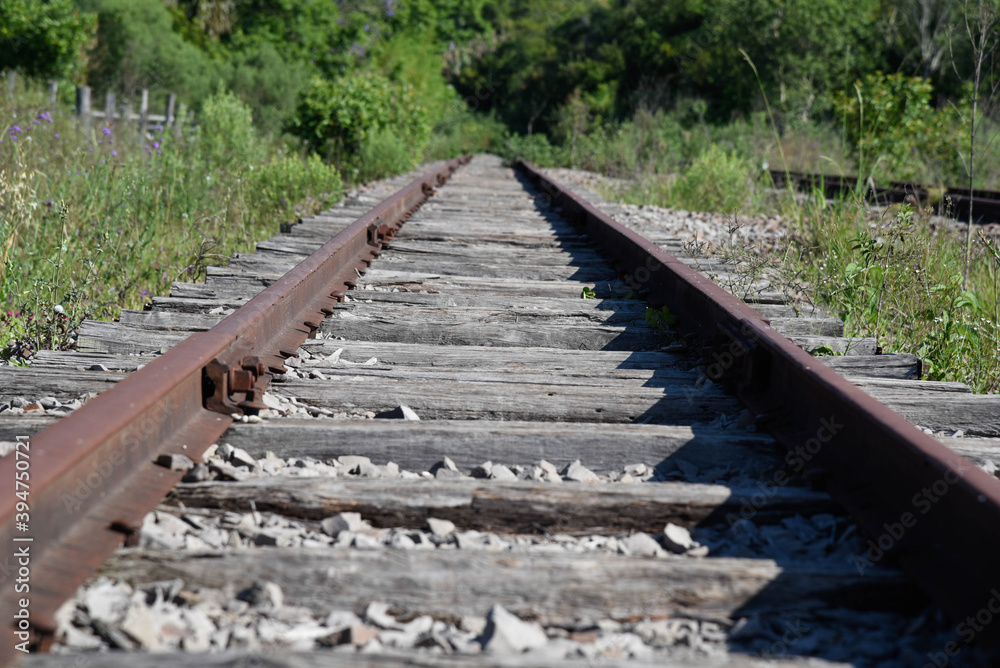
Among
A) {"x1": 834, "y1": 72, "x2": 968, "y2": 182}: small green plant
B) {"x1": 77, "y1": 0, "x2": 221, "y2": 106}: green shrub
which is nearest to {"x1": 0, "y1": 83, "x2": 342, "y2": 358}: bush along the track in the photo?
{"x1": 834, "y1": 72, "x2": 968, "y2": 182}: small green plant

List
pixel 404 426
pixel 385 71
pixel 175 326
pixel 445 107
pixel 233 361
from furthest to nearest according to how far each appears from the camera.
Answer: pixel 445 107 → pixel 385 71 → pixel 175 326 → pixel 233 361 → pixel 404 426

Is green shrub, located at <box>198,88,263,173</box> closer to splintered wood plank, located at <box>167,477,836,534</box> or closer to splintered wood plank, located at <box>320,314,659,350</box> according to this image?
splintered wood plank, located at <box>320,314,659,350</box>

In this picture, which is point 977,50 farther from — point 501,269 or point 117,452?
point 117,452

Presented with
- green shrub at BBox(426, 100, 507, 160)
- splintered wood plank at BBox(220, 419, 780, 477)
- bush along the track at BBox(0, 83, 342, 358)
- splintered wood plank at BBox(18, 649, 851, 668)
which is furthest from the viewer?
green shrub at BBox(426, 100, 507, 160)

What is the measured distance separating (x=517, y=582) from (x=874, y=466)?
789mm

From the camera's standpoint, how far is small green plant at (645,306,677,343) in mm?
3038

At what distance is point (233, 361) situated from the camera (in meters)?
2.10

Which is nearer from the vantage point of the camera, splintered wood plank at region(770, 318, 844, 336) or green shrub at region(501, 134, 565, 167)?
splintered wood plank at region(770, 318, 844, 336)

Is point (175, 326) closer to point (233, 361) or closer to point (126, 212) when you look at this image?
point (233, 361)

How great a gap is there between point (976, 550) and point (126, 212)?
4.18 meters

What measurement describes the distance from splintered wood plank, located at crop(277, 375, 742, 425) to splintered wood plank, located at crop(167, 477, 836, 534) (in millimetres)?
554

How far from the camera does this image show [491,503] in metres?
1.62

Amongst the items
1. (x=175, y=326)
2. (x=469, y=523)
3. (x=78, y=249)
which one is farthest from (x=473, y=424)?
(x=78, y=249)

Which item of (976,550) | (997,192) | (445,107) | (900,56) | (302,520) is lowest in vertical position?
(302,520)
